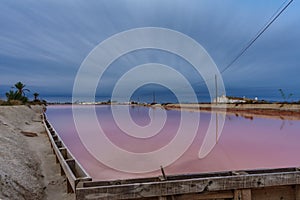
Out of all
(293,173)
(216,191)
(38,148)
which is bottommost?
(38,148)

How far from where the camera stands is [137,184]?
2154mm

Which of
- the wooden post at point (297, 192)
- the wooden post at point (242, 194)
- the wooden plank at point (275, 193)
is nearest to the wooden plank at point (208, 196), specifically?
the wooden post at point (242, 194)

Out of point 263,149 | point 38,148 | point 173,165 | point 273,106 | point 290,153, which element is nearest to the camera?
point 173,165

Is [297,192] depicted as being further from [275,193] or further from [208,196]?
[208,196]

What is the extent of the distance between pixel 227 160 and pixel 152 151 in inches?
87.6

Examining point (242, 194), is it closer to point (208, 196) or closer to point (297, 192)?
point (208, 196)

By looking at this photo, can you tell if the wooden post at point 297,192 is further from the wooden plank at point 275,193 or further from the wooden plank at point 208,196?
the wooden plank at point 208,196

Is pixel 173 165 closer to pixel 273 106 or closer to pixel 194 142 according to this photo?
pixel 194 142

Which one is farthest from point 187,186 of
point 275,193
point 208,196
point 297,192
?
point 297,192

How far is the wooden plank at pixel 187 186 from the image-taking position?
211cm

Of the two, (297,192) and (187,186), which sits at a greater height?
(187,186)

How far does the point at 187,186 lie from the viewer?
2.24 meters

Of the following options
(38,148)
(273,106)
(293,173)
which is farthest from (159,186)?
→ (273,106)

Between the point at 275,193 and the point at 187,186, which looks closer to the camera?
the point at 187,186
